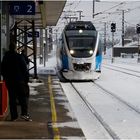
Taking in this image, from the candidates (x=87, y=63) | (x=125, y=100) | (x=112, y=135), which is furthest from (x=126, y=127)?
(x=87, y=63)

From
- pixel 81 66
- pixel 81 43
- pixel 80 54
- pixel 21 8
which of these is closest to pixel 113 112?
pixel 21 8

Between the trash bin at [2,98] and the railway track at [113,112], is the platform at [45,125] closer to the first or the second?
the trash bin at [2,98]

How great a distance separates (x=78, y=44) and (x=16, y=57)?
58.3ft

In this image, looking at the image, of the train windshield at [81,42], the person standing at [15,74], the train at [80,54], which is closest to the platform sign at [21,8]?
the person standing at [15,74]

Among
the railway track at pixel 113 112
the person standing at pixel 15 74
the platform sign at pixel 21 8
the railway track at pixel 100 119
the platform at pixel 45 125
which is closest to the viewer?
the platform at pixel 45 125

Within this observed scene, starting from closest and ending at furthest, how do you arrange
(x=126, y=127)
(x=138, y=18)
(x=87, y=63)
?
(x=126, y=127) → (x=87, y=63) → (x=138, y=18)

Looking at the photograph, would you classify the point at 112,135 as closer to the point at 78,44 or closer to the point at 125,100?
the point at 125,100

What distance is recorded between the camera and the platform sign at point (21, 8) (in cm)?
1992

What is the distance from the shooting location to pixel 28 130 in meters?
11.5

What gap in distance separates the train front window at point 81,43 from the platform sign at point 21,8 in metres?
9.28

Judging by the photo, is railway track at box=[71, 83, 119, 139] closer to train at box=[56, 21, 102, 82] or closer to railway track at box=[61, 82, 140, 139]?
railway track at box=[61, 82, 140, 139]

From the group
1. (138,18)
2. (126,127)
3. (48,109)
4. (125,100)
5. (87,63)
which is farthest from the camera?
(138,18)

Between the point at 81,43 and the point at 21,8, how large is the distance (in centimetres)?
1034

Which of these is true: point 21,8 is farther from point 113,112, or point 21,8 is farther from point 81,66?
point 81,66
